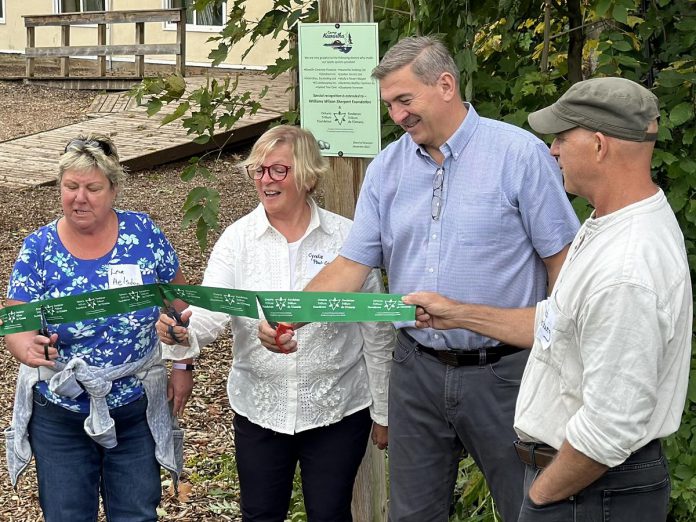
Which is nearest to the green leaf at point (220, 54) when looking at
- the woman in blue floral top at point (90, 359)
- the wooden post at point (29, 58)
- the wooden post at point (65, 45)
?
the woman in blue floral top at point (90, 359)

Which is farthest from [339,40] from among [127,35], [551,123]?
[127,35]

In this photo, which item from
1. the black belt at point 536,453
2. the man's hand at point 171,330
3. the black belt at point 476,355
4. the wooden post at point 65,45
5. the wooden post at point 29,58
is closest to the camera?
the black belt at point 536,453

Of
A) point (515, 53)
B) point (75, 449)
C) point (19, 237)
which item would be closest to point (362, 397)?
point (75, 449)

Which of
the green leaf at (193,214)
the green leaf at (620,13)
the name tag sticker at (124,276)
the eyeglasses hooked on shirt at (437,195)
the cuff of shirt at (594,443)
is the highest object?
the green leaf at (620,13)

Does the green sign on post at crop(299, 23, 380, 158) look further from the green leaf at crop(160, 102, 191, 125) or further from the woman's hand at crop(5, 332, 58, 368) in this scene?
the woman's hand at crop(5, 332, 58, 368)

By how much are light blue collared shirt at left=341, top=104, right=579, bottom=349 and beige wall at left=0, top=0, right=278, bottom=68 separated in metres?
14.1

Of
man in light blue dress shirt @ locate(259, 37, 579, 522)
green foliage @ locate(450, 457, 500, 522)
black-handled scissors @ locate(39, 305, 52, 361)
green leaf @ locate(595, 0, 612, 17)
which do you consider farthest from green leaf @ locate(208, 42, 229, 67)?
green foliage @ locate(450, 457, 500, 522)

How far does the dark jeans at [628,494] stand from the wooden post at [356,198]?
5.40 feet

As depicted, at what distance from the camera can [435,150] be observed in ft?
11.2

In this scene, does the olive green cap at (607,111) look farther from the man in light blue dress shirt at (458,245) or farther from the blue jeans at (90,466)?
the blue jeans at (90,466)

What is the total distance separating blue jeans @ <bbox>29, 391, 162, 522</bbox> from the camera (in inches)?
146

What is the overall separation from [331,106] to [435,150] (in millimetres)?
605

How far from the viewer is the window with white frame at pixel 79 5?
69.6 ft

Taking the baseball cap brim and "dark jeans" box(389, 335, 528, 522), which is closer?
the baseball cap brim
